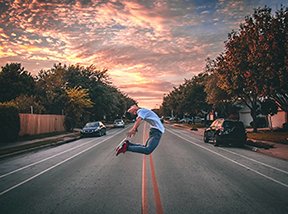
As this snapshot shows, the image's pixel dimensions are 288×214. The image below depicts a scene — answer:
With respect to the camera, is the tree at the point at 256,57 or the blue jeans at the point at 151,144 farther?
the tree at the point at 256,57

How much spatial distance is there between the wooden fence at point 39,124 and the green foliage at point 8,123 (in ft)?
12.9

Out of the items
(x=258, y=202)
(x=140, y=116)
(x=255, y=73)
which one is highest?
(x=255, y=73)

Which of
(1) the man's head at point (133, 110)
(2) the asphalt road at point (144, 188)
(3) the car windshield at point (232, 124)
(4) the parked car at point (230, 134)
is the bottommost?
(2) the asphalt road at point (144, 188)

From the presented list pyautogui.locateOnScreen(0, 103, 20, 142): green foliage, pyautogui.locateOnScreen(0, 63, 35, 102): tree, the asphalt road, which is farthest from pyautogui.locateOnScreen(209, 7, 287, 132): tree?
pyautogui.locateOnScreen(0, 63, 35, 102): tree

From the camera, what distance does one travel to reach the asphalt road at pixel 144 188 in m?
6.23

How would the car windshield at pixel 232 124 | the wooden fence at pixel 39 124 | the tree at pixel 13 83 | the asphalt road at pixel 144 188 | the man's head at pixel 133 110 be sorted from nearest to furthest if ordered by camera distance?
the asphalt road at pixel 144 188 → the man's head at pixel 133 110 → the car windshield at pixel 232 124 → the wooden fence at pixel 39 124 → the tree at pixel 13 83

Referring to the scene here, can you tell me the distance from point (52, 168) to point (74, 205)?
5504 millimetres

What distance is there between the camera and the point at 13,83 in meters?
57.6

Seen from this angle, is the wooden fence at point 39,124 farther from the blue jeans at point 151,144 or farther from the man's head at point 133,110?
the man's head at point 133,110

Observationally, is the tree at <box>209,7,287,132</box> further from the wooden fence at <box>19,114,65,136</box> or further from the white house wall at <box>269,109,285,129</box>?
the wooden fence at <box>19,114,65,136</box>

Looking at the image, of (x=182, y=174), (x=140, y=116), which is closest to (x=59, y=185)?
(x=140, y=116)

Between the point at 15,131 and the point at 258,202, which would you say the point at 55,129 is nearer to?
the point at 15,131

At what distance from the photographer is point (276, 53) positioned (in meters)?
21.2

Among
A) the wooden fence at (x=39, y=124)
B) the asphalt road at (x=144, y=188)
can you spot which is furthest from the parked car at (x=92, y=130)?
the asphalt road at (x=144, y=188)
